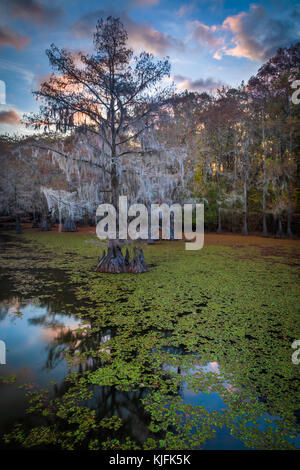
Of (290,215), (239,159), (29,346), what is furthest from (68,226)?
(29,346)

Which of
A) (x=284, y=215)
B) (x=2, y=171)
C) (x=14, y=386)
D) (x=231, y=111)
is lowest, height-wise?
(x=14, y=386)

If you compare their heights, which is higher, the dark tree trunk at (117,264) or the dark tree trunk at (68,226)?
the dark tree trunk at (68,226)

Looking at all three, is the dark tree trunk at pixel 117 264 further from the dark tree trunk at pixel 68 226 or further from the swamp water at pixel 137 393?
the dark tree trunk at pixel 68 226

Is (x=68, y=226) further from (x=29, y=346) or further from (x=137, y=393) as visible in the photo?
(x=137, y=393)

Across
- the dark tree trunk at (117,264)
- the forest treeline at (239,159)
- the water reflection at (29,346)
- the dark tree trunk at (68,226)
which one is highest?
the forest treeline at (239,159)

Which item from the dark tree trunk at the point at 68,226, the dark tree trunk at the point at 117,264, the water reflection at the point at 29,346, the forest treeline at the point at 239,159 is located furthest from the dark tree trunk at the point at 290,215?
the water reflection at the point at 29,346

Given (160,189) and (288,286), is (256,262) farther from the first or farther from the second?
(160,189)

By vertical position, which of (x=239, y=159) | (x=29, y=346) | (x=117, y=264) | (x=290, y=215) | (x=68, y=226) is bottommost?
(x=29, y=346)

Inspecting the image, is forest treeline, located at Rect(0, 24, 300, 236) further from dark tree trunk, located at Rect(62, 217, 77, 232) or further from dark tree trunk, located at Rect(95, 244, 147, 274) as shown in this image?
dark tree trunk, located at Rect(95, 244, 147, 274)

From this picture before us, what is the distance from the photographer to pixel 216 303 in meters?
4.95

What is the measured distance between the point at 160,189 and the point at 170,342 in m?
6.95

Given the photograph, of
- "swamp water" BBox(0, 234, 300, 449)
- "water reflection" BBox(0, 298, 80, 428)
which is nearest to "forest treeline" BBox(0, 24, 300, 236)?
"water reflection" BBox(0, 298, 80, 428)

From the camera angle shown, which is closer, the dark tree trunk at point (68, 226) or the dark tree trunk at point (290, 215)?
the dark tree trunk at point (290, 215)

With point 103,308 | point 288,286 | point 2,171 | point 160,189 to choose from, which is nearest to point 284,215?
point 160,189
